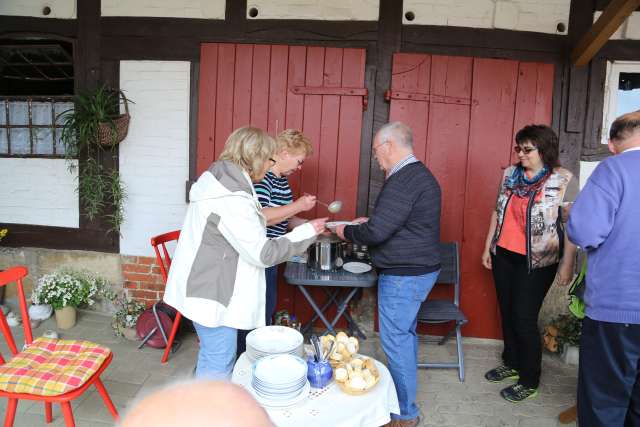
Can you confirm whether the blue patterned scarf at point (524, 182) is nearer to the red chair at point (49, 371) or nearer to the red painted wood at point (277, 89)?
the red painted wood at point (277, 89)

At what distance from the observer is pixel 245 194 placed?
75.3 inches

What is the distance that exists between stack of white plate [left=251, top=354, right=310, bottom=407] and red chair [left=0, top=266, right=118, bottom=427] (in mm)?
965

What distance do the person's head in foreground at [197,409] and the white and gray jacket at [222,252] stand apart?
4.11 ft

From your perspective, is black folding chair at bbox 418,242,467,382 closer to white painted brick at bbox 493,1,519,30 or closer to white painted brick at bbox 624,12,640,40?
white painted brick at bbox 493,1,519,30

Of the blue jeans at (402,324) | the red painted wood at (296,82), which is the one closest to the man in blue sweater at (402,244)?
the blue jeans at (402,324)

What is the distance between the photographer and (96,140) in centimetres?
364

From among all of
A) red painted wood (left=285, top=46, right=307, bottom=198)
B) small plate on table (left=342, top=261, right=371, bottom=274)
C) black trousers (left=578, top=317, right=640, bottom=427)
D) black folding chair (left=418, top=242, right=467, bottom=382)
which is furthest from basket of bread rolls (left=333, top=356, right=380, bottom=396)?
red painted wood (left=285, top=46, right=307, bottom=198)

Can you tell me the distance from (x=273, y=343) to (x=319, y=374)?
267 mm

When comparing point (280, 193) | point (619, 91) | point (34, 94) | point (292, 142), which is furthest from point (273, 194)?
point (619, 91)

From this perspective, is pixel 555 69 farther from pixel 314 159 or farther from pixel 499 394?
pixel 499 394

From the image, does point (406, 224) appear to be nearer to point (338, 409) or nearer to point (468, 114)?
point (338, 409)

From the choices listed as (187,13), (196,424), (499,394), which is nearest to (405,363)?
(499,394)

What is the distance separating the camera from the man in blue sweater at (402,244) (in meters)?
2.36

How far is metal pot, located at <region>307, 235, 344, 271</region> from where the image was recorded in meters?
3.03
